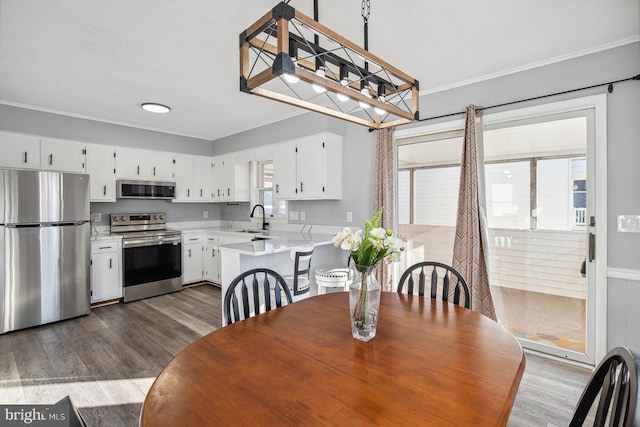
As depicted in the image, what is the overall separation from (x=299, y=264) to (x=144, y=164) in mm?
3450

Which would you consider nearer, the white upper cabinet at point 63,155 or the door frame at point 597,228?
the door frame at point 597,228

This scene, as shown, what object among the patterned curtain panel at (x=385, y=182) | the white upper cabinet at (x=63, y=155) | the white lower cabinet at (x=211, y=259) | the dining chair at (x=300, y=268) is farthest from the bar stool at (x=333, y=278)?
the white upper cabinet at (x=63, y=155)

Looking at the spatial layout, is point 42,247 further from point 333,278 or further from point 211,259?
point 333,278

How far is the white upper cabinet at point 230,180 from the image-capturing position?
524 centimetres

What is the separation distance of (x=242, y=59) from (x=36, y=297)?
388 centimetres

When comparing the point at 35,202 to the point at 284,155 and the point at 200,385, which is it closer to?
the point at 284,155

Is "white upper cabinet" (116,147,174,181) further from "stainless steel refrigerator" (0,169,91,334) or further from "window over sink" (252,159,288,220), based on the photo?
"window over sink" (252,159,288,220)

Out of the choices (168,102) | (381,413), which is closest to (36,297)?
(168,102)

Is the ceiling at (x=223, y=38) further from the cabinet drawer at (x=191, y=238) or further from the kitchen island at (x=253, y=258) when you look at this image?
the cabinet drawer at (x=191, y=238)

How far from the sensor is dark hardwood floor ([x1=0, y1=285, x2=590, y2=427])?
2.07m

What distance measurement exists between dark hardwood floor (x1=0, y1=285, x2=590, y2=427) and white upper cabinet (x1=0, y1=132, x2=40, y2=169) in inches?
77.5

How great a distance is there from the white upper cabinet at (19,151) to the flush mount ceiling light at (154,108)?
4.61 ft

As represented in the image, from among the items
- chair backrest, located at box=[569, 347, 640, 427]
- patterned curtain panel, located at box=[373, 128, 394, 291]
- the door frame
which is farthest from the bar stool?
chair backrest, located at box=[569, 347, 640, 427]

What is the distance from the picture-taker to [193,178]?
540cm
